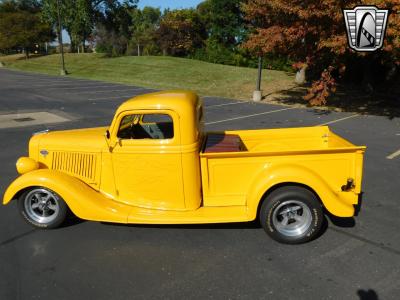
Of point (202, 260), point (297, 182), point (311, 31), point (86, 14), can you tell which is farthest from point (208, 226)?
point (86, 14)

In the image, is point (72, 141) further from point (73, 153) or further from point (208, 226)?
point (208, 226)

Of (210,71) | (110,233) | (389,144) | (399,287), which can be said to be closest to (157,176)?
(110,233)

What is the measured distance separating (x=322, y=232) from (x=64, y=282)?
11.3ft

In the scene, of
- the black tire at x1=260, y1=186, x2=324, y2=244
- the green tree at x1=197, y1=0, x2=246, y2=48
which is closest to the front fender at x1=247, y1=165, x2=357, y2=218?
the black tire at x1=260, y1=186, x2=324, y2=244

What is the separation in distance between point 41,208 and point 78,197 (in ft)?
2.52

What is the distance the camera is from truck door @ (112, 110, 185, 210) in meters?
4.85

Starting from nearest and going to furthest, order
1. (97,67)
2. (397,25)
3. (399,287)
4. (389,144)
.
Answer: (399,287) → (389,144) → (397,25) → (97,67)

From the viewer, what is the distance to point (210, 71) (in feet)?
97.5

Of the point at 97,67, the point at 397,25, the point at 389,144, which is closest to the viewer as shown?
→ the point at 389,144

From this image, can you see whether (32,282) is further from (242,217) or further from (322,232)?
(322,232)

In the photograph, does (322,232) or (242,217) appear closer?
(242,217)

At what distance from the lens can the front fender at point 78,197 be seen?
4.93 m

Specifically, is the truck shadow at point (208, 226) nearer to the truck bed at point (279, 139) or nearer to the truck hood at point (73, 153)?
the truck hood at point (73, 153)
